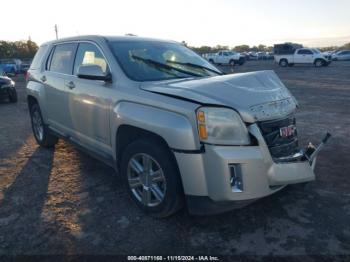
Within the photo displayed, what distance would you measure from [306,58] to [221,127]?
33300mm

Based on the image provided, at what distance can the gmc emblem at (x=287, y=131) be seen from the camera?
326cm

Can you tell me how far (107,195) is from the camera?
414 cm

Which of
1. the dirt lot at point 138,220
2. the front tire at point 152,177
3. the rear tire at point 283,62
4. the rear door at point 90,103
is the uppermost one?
the rear tire at point 283,62

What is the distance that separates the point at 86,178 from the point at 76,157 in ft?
3.43

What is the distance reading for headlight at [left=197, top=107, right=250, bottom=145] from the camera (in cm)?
290

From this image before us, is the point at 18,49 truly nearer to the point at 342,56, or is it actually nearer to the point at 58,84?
the point at 342,56

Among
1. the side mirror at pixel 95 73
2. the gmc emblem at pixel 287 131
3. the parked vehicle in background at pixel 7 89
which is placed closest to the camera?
the gmc emblem at pixel 287 131

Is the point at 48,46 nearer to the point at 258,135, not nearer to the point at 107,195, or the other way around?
the point at 107,195

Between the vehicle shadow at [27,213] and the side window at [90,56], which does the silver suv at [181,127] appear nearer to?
the side window at [90,56]

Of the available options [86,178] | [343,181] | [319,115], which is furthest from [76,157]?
[319,115]

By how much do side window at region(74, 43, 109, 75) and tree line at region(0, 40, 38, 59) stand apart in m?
62.5

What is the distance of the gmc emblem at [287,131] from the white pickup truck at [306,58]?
3211 centimetres

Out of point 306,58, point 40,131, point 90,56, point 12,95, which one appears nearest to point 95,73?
point 90,56

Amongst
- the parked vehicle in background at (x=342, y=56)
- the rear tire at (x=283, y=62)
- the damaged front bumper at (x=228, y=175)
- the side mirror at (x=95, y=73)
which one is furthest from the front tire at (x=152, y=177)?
the parked vehicle in background at (x=342, y=56)
